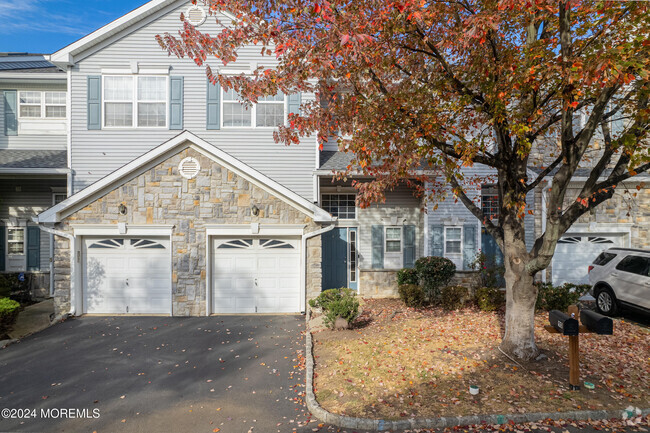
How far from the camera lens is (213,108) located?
1123 centimetres

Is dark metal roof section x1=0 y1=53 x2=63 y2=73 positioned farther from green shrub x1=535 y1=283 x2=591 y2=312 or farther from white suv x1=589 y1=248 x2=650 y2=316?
white suv x1=589 y1=248 x2=650 y2=316

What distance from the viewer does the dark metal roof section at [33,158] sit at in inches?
423

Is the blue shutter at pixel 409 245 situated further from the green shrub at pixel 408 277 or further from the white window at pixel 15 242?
the white window at pixel 15 242

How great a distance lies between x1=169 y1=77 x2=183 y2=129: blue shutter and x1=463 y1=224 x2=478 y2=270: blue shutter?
33.6 feet

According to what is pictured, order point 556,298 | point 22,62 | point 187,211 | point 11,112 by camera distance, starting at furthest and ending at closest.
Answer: point 22,62 → point 11,112 → point 187,211 → point 556,298

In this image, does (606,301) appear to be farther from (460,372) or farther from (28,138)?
(28,138)

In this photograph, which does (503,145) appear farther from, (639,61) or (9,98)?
(9,98)

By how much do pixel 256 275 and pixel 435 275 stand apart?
5.25 m

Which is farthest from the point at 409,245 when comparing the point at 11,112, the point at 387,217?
the point at 11,112

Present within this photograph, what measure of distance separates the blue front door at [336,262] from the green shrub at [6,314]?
833 centimetres

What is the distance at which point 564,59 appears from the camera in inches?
191

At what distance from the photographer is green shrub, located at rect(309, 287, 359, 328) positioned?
312 inches

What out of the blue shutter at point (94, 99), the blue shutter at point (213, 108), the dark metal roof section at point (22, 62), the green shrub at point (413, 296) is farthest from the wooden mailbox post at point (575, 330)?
the dark metal roof section at point (22, 62)

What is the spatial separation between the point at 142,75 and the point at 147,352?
28.7ft
